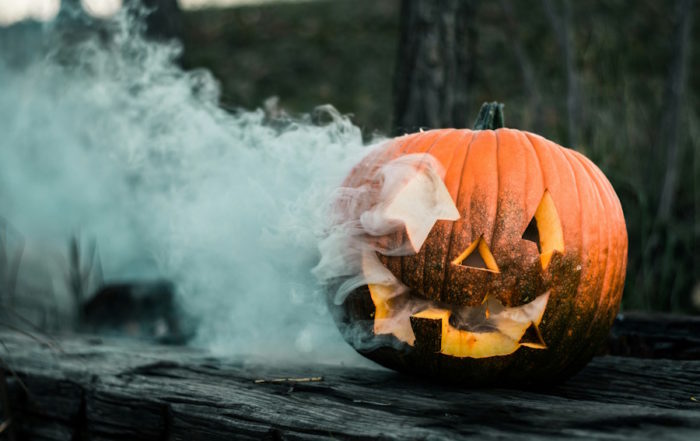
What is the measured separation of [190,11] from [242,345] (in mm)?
14025

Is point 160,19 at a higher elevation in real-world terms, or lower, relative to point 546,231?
higher

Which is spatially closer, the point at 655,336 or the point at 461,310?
the point at 461,310

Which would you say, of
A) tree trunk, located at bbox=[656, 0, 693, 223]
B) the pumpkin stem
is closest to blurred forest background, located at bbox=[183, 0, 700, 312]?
tree trunk, located at bbox=[656, 0, 693, 223]

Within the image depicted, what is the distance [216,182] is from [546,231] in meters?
1.39

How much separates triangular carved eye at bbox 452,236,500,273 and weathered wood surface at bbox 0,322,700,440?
323 mm

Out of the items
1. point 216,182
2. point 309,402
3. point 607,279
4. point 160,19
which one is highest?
point 160,19

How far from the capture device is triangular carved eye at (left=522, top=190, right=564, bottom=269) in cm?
168

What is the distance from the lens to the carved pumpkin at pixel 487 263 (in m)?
1.67

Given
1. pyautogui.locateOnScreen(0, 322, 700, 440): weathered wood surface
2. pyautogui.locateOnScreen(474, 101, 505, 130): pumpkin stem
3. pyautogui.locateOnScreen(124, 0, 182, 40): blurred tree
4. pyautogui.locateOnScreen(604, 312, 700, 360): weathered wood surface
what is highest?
pyautogui.locateOnScreen(124, 0, 182, 40): blurred tree

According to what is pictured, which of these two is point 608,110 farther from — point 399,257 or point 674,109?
point 399,257

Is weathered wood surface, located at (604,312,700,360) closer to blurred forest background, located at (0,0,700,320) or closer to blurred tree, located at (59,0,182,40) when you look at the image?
blurred forest background, located at (0,0,700,320)

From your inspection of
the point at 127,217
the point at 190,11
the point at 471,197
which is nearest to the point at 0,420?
the point at 471,197

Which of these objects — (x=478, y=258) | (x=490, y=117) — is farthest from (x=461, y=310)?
(x=490, y=117)

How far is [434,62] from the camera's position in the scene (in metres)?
3.29
